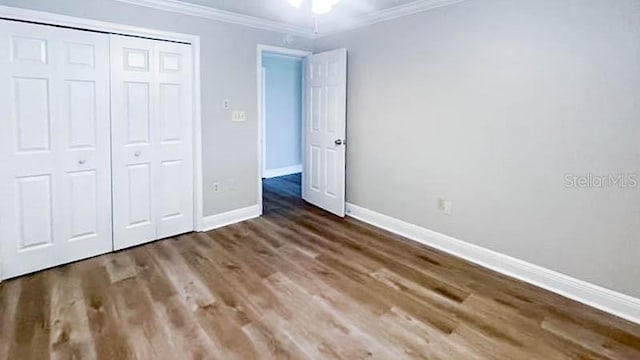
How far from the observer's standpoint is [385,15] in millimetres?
3861

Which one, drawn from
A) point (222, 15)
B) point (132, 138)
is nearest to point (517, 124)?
point (222, 15)

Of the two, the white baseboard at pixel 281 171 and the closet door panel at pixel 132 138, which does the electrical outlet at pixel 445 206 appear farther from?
the white baseboard at pixel 281 171

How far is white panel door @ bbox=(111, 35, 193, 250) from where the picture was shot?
3352mm

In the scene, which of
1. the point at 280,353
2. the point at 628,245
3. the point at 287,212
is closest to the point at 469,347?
the point at 280,353

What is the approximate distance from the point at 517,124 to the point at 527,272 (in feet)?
3.88

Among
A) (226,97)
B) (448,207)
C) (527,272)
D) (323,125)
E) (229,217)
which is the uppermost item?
(226,97)

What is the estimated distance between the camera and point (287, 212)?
15.6 ft

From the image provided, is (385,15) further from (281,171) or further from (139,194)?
(281,171)

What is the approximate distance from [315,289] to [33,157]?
96.9 inches

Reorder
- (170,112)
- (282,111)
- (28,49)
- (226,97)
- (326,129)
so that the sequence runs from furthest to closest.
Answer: (282,111) < (326,129) < (226,97) < (170,112) < (28,49)

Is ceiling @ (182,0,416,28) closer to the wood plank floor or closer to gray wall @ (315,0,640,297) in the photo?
gray wall @ (315,0,640,297)

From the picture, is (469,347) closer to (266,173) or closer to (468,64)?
(468,64)

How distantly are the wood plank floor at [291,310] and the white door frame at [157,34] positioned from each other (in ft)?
2.29

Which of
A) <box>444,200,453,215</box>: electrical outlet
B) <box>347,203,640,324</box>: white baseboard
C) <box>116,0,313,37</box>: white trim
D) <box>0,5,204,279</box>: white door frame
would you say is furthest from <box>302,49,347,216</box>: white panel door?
<box>0,5,204,279</box>: white door frame
